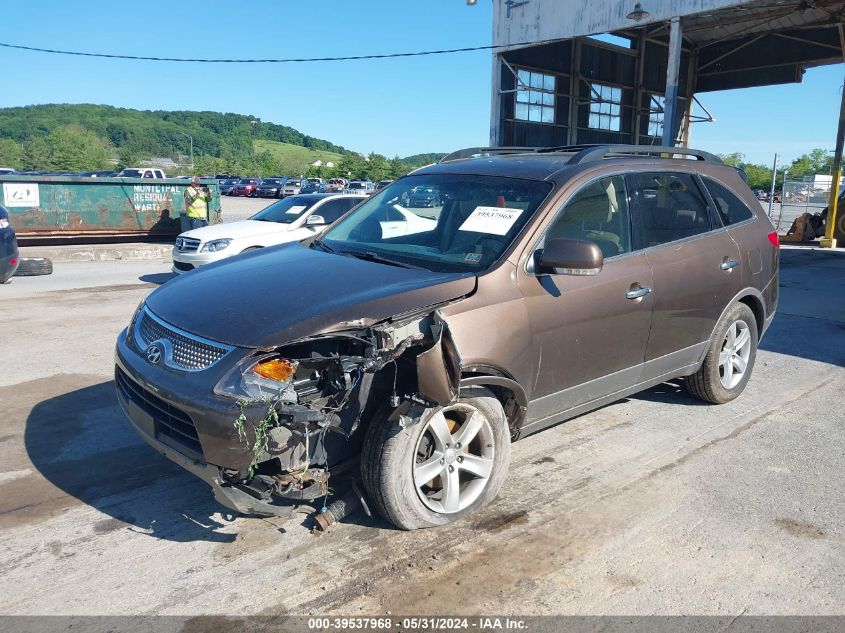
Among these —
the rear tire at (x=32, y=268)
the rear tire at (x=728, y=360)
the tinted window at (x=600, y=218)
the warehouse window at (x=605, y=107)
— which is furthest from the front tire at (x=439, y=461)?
the warehouse window at (x=605, y=107)

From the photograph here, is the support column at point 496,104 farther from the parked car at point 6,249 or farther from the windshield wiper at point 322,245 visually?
the windshield wiper at point 322,245

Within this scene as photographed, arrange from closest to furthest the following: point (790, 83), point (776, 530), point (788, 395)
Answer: point (776, 530)
point (788, 395)
point (790, 83)

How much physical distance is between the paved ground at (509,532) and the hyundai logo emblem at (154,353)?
887mm

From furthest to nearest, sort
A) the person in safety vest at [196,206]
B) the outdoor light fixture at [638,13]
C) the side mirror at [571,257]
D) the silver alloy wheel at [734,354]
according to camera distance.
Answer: the outdoor light fixture at [638,13]
the person in safety vest at [196,206]
the silver alloy wheel at [734,354]
the side mirror at [571,257]

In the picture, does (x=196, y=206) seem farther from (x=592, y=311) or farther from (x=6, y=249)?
(x=592, y=311)

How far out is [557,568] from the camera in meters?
3.20

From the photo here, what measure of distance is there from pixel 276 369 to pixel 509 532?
1.48 meters

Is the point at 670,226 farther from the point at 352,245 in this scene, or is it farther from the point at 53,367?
the point at 53,367

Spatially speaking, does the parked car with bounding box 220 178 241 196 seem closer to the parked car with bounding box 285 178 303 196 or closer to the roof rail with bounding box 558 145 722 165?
the parked car with bounding box 285 178 303 196

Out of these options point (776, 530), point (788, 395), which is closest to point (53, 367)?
A: point (776, 530)

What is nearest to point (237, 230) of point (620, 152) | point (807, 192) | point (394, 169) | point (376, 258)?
point (376, 258)

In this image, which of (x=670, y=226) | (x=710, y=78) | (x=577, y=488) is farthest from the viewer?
(x=710, y=78)

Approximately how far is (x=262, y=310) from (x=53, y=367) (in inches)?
Answer: 154

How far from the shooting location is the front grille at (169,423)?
306 cm
